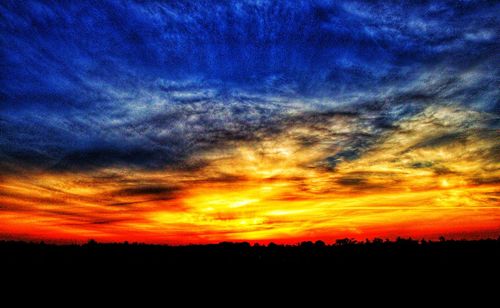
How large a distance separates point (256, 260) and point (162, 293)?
10.3 meters

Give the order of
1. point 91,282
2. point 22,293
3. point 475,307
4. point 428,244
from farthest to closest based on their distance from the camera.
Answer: point 428,244
point 91,282
point 22,293
point 475,307

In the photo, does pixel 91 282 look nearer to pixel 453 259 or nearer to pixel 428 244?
pixel 453 259

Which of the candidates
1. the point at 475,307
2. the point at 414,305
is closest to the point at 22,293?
the point at 414,305

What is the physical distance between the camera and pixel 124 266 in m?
21.9

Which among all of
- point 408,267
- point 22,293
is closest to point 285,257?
point 408,267

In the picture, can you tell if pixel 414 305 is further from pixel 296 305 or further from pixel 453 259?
pixel 453 259

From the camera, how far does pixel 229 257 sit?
27.2 metres

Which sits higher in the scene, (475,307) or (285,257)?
(285,257)

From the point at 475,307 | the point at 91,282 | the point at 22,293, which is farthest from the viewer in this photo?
the point at 91,282

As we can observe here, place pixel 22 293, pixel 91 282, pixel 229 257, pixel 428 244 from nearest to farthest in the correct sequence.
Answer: pixel 22 293
pixel 91 282
pixel 229 257
pixel 428 244

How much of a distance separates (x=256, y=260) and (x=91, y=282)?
11.8 m

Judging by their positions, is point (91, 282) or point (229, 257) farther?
point (229, 257)

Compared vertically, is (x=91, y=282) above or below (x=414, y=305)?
above

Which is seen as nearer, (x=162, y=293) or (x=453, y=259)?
(x=162, y=293)
